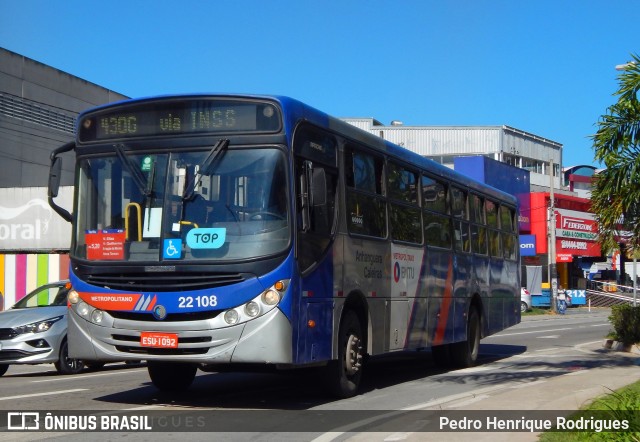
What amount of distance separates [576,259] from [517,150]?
1099 cm

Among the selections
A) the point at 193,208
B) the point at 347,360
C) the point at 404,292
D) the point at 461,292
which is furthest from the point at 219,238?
the point at 461,292

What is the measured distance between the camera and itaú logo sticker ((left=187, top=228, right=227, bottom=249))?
30.6ft

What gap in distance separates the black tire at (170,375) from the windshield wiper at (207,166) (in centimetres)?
293

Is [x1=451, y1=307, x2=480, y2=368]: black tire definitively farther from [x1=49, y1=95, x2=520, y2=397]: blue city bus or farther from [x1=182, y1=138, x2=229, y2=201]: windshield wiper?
[x1=182, y1=138, x2=229, y2=201]: windshield wiper

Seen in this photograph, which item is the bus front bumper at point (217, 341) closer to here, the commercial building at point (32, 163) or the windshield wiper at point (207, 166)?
the windshield wiper at point (207, 166)

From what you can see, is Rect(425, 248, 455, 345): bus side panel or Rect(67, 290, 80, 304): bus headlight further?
Rect(425, 248, 455, 345): bus side panel

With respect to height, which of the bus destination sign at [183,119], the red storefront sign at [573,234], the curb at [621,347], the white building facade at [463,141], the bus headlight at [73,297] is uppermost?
the white building facade at [463,141]

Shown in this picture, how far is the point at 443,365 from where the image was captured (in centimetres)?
1631

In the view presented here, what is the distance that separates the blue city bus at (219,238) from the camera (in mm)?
9273

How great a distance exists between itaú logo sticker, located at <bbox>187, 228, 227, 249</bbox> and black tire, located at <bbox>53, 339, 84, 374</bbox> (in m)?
6.16

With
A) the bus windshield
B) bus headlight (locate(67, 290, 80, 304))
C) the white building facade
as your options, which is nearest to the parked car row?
bus headlight (locate(67, 290, 80, 304))

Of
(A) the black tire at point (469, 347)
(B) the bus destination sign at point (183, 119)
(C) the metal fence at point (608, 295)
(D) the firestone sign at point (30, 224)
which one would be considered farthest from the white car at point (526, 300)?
(B) the bus destination sign at point (183, 119)

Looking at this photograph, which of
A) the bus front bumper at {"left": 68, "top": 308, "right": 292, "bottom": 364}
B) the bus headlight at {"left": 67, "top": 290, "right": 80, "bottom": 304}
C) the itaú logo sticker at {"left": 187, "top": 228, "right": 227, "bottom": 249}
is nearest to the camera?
the bus front bumper at {"left": 68, "top": 308, "right": 292, "bottom": 364}

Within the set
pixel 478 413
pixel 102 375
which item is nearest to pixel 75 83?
pixel 102 375
